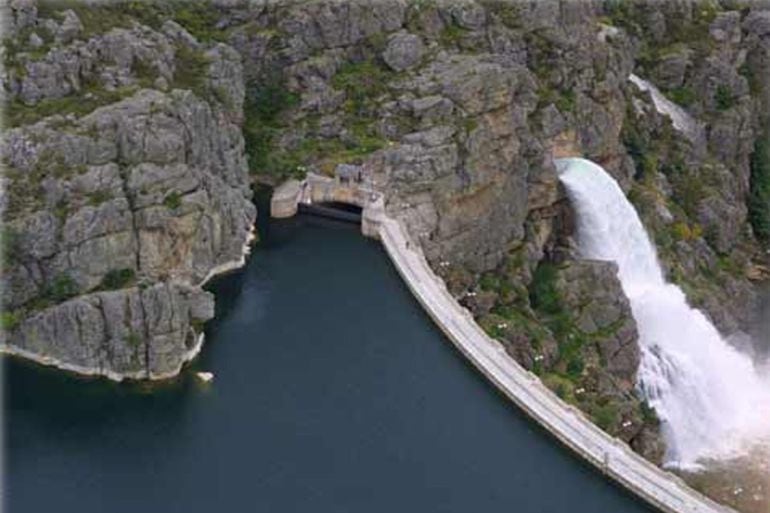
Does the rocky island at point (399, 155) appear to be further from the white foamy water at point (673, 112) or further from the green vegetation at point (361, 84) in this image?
the white foamy water at point (673, 112)

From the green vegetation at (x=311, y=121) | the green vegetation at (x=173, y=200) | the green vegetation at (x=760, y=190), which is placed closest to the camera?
the green vegetation at (x=173, y=200)

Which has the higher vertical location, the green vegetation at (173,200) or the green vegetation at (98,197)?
the green vegetation at (98,197)

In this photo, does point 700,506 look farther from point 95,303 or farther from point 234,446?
point 95,303

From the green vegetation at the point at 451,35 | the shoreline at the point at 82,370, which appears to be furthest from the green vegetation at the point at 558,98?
the shoreline at the point at 82,370

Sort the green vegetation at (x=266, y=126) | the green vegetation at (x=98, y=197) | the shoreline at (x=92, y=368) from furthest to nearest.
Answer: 1. the green vegetation at (x=266, y=126)
2. the green vegetation at (x=98, y=197)
3. the shoreline at (x=92, y=368)

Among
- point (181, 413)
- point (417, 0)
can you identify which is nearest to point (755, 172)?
point (417, 0)

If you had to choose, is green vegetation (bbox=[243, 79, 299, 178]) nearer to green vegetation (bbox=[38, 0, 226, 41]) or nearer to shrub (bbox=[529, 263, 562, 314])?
green vegetation (bbox=[38, 0, 226, 41])
